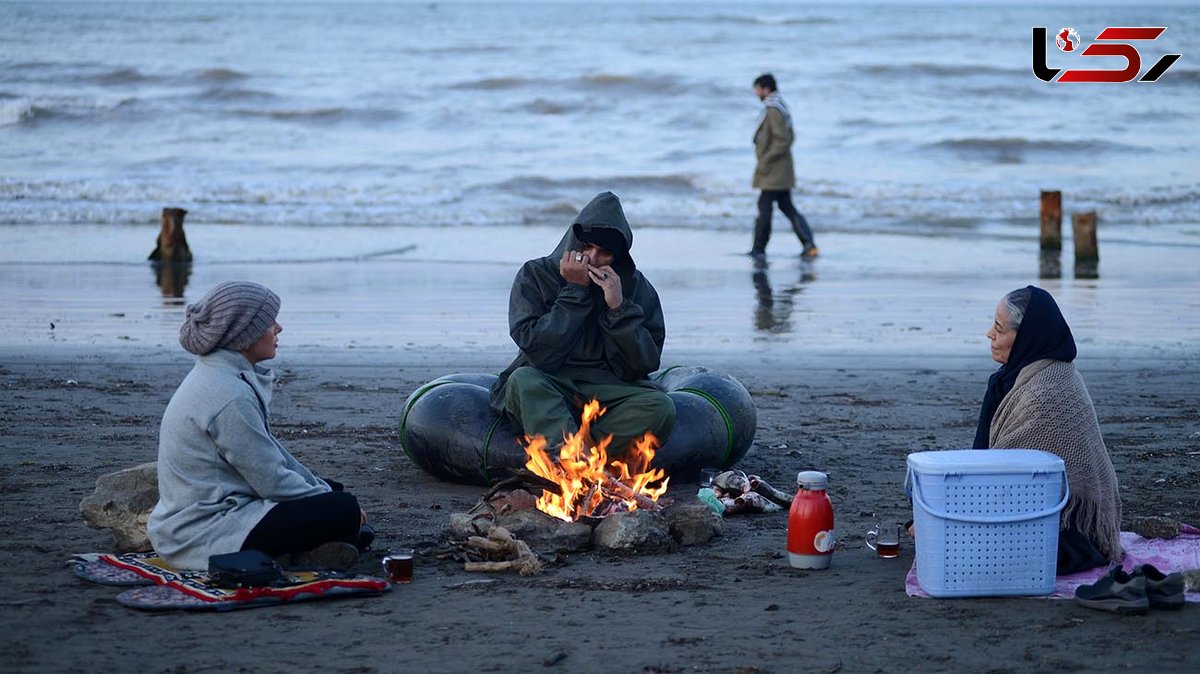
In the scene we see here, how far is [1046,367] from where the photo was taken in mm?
6027

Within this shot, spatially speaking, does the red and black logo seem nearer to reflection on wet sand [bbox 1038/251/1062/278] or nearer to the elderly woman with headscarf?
reflection on wet sand [bbox 1038/251/1062/278]

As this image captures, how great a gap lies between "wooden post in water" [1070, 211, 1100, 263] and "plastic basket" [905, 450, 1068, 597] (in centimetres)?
1338

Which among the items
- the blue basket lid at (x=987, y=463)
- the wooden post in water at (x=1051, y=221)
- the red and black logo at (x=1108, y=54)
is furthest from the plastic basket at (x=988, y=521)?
the red and black logo at (x=1108, y=54)

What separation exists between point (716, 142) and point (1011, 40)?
3183 centimetres

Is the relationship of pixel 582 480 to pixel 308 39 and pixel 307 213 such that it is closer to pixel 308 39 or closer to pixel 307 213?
pixel 307 213

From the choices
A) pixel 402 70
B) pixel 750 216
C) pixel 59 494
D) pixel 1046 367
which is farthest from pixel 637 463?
pixel 402 70

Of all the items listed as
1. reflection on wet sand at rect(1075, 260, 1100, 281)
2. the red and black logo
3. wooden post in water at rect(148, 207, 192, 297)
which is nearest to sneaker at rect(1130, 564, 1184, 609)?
reflection on wet sand at rect(1075, 260, 1100, 281)

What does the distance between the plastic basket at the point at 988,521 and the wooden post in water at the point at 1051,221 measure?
1482 centimetres

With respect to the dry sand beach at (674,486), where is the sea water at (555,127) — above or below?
above

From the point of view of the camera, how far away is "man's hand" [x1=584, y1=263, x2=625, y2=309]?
7.14 m

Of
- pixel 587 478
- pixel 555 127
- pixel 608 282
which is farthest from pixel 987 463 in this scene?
pixel 555 127

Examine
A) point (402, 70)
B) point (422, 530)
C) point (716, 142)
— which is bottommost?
point (422, 530)

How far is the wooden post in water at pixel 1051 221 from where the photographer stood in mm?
19766

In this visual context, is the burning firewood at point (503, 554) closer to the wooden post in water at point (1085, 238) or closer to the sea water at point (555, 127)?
the wooden post in water at point (1085, 238)
